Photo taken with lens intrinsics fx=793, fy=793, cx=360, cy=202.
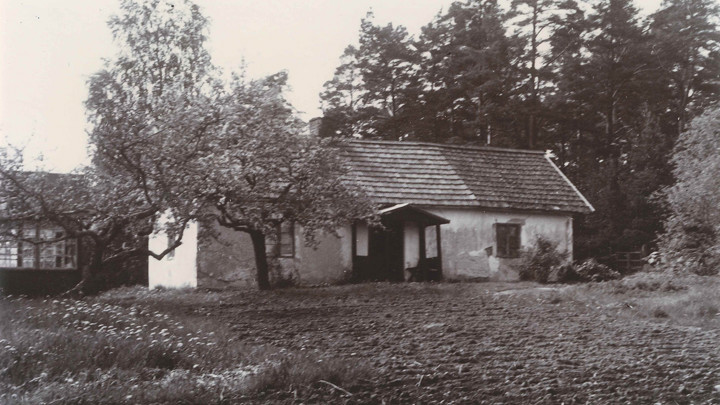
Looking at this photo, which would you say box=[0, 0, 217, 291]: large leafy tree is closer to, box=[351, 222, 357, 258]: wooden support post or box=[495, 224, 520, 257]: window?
Answer: box=[351, 222, 357, 258]: wooden support post

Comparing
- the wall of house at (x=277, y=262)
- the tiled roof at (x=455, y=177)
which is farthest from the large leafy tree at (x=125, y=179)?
the tiled roof at (x=455, y=177)

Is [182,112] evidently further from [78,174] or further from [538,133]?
[538,133]

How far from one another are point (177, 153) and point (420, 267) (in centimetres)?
933

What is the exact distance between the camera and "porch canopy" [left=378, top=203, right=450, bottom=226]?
70.2ft

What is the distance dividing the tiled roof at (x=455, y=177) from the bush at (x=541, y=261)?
1676mm

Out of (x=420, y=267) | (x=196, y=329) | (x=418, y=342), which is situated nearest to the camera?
(x=418, y=342)

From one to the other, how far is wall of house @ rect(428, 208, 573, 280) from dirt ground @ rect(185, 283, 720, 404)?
759 centimetres

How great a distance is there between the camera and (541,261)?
864 inches

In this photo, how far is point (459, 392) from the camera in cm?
663

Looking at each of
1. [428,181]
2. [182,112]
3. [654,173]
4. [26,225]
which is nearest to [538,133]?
[654,173]

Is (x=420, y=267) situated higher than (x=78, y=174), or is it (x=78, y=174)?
(x=78, y=174)

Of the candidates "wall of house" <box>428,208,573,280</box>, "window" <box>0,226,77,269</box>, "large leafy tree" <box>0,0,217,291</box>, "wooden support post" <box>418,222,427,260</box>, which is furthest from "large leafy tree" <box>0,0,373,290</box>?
"wall of house" <box>428,208,573,280</box>

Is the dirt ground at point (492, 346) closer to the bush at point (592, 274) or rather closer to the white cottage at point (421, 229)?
the bush at point (592, 274)

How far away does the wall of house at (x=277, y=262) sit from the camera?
21.0 m
